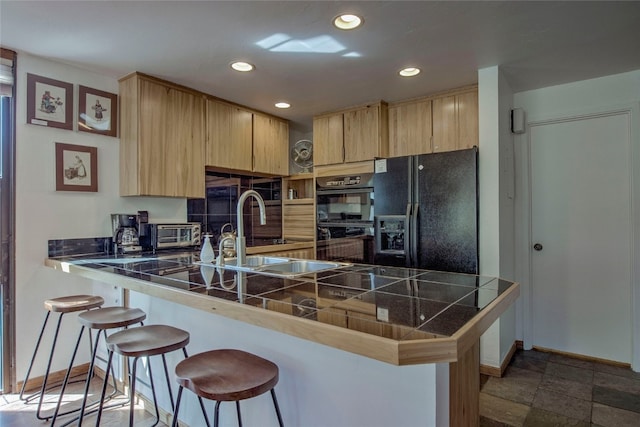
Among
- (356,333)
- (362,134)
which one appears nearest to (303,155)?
(362,134)

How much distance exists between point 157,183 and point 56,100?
89 centimetres

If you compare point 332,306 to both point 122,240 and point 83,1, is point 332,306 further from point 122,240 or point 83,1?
point 122,240

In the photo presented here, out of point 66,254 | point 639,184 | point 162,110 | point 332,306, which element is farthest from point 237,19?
point 639,184

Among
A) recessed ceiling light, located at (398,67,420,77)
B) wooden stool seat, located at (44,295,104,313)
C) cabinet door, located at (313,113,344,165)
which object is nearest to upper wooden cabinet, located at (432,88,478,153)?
recessed ceiling light, located at (398,67,420,77)

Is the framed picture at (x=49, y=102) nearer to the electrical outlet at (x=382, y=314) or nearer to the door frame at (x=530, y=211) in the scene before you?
the electrical outlet at (x=382, y=314)

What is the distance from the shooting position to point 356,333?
0.89 m

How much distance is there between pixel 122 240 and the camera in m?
2.81

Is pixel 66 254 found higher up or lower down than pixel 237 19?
lower down

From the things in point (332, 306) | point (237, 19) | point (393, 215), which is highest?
point (237, 19)

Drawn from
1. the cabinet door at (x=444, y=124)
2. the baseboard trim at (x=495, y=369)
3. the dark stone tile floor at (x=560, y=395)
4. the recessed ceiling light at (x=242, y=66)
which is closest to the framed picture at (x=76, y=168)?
the recessed ceiling light at (x=242, y=66)

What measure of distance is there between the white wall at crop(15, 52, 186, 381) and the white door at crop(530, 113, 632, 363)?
137 inches

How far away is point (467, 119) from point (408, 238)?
3.78 ft

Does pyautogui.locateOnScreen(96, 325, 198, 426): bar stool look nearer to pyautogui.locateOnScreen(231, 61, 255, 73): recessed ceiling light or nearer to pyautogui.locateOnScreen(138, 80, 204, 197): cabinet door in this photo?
pyautogui.locateOnScreen(138, 80, 204, 197): cabinet door

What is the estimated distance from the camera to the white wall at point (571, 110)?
2.78m
